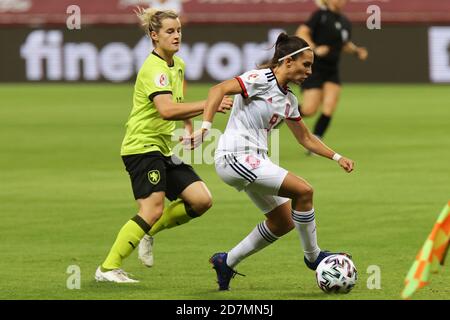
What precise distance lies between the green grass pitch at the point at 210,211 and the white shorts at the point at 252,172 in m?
0.83

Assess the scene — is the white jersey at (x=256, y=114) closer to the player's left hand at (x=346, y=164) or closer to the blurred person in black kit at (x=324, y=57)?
the player's left hand at (x=346, y=164)

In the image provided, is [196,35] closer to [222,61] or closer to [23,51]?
[222,61]

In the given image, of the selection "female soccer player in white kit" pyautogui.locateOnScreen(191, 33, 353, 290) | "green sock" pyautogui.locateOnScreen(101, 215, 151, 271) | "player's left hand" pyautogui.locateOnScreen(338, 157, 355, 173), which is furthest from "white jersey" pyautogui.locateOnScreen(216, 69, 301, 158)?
"green sock" pyautogui.locateOnScreen(101, 215, 151, 271)

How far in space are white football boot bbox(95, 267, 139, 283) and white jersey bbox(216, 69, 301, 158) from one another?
1286 mm

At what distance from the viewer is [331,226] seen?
43.2 ft

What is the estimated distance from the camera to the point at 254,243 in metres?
9.96

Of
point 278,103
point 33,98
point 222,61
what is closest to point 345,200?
point 278,103

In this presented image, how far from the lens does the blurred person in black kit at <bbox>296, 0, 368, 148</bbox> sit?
20344 millimetres

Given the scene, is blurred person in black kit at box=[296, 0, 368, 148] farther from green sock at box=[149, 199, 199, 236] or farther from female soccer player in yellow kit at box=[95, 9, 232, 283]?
female soccer player in yellow kit at box=[95, 9, 232, 283]

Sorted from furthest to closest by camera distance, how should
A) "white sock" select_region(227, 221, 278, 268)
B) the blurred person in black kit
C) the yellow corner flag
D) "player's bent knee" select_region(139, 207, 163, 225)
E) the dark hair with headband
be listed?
1. the blurred person in black kit
2. "player's bent knee" select_region(139, 207, 163, 225)
3. "white sock" select_region(227, 221, 278, 268)
4. the dark hair with headband
5. the yellow corner flag

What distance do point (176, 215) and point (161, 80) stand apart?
1299mm

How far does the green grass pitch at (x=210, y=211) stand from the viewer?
1012 centimetres

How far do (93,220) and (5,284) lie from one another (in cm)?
367

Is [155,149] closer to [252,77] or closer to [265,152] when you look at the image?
[265,152]
